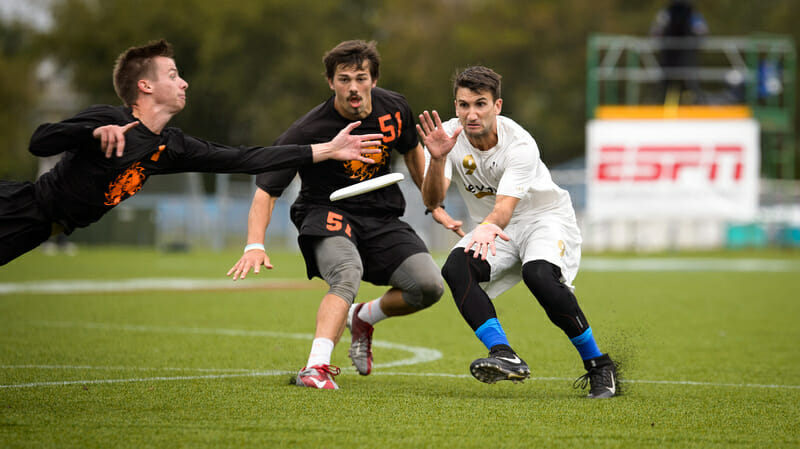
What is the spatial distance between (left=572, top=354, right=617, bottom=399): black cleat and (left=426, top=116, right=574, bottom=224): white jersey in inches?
38.0

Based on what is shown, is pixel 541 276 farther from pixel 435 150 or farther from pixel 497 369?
pixel 435 150

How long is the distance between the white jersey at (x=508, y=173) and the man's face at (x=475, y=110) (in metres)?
0.14

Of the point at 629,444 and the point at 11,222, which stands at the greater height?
the point at 11,222

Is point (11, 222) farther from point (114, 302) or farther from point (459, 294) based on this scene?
point (114, 302)

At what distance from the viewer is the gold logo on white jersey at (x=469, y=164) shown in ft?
20.2

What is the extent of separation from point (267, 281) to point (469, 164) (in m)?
11.8

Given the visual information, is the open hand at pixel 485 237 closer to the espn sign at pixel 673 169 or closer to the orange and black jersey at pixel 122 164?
the orange and black jersey at pixel 122 164

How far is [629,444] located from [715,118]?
77.4 feet

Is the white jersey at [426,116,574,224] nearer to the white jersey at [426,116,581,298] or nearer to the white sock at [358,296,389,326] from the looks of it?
the white jersey at [426,116,581,298]

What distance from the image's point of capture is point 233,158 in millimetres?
5418

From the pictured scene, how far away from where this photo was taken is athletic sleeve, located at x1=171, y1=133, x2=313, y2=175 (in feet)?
17.8

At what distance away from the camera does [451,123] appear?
6.26 meters

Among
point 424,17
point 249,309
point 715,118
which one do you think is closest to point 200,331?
point 249,309

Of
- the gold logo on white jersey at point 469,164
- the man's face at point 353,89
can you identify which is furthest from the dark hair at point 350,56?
the gold logo on white jersey at point 469,164
